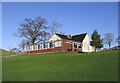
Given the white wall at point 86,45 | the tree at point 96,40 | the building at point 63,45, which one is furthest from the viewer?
the white wall at point 86,45

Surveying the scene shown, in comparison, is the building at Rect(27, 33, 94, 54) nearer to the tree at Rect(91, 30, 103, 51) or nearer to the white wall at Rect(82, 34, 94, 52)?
the white wall at Rect(82, 34, 94, 52)

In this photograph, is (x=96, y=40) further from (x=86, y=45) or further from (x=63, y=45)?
(x=63, y=45)

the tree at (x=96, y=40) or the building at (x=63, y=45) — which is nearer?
the building at (x=63, y=45)

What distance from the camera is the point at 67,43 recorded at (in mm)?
51000

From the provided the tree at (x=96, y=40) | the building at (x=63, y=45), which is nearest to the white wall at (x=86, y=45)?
the building at (x=63, y=45)

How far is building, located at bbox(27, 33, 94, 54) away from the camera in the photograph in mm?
49969

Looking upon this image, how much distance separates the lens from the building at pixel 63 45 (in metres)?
50.0

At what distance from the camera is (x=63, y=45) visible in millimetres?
49656

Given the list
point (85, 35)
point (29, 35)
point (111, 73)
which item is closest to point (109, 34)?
point (85, 35)

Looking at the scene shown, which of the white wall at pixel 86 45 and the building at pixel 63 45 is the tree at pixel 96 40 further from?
the white wall at pixel 86 45

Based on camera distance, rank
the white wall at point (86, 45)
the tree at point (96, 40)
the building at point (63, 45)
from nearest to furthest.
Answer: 1. the building at point (63, 45)
2. the tree at point (96, 40)
3. the white wall at point (86, 45)

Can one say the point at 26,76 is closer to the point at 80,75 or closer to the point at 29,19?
the point at 80,75

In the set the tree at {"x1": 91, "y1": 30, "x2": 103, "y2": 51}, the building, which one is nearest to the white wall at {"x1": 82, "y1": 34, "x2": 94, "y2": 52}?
the building

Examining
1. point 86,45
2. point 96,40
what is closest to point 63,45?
point 96,40
